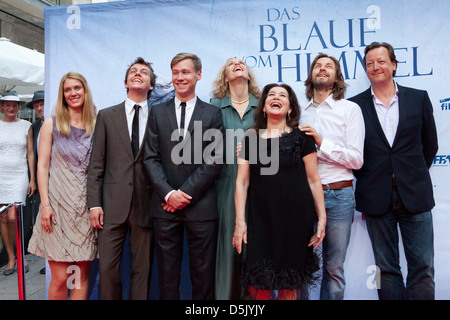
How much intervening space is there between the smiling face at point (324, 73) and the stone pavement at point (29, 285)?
3218 mm

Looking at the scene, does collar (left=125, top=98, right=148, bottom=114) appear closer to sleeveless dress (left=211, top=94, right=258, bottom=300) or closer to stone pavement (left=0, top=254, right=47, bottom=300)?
sleeveless dress (left=211, top=94, right=258, bottom=300)

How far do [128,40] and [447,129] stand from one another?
2882 millimetres

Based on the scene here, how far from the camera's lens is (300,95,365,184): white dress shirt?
2.89 meters

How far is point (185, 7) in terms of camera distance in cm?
354

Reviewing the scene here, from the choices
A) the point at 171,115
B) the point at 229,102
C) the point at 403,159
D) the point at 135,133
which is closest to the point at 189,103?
the point at 171,115

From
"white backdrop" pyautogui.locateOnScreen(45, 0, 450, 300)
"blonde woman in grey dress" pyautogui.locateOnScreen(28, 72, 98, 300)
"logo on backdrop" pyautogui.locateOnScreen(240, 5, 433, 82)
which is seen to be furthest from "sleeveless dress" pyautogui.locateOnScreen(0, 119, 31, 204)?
"logo on backdrop" pyautogui.locateOnScreen(240, 5, 433, 82)

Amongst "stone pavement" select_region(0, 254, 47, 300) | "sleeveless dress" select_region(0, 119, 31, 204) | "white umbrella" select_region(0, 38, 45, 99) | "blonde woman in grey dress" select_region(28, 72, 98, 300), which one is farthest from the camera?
"white umbrella" select_region(0, 38, 45, 99)

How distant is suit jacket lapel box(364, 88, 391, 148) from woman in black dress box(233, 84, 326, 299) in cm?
Result: 62

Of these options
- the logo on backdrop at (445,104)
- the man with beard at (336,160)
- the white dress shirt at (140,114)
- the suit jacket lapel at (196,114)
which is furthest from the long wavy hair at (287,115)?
the logo on backdrop at (445,104)

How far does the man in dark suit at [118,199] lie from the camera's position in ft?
9.74

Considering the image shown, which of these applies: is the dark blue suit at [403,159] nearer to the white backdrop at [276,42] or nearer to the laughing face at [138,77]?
the white backdrop at [276,42]
